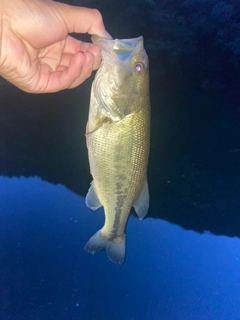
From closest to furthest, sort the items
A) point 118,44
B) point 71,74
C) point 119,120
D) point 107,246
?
point 118,44, point 119,120, point 71,74, point 107,246

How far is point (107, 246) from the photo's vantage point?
190cm

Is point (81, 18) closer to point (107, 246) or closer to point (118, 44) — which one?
point (118, 44)

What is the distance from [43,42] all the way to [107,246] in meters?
1.17

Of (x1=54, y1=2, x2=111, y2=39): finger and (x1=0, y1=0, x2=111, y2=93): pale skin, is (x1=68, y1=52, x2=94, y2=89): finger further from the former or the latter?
(x1=54, y1=2, x2=111, y2=39): finger

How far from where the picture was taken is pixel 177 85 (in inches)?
232

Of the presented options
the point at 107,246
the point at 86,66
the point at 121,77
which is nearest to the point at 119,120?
the point at 121,77

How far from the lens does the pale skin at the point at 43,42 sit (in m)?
1.42

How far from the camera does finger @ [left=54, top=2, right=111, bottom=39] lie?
150cm

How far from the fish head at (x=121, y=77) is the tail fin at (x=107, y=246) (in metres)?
0.77

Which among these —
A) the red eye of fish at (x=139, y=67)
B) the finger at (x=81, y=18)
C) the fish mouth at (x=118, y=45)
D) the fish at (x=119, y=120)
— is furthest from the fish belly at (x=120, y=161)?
the finger at (x=81, y=18)

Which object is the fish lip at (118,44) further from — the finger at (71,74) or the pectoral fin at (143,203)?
the pectoral fin at (143,203)

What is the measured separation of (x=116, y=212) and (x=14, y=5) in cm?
110

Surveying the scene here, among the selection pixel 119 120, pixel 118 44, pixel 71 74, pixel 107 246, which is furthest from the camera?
pixel 107 246

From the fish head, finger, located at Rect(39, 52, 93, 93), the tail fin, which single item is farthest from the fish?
the tail fin
